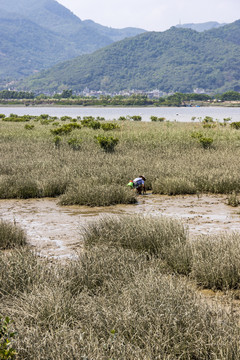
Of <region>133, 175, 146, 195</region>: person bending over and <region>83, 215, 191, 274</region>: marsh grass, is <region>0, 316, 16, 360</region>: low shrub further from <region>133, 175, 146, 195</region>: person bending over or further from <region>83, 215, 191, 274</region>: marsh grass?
<region>133, 175, 146, 195</region>: person bending over

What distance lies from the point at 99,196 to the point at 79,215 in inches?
40.4

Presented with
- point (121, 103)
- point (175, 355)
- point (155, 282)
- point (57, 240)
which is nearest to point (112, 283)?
point (155, 282)

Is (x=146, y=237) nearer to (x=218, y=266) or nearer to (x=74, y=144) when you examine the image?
(x=218, y=266)

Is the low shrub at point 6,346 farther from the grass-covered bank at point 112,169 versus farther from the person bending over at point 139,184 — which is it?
the person bending over at point 139,184

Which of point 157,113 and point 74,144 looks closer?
point 74,144

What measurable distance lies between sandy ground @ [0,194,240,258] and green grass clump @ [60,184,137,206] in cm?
22

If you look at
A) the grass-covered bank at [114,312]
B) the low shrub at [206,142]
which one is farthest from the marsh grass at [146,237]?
the low shrub at [206,142]

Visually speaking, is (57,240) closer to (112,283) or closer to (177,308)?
(112,283)

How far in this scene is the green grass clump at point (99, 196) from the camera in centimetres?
958

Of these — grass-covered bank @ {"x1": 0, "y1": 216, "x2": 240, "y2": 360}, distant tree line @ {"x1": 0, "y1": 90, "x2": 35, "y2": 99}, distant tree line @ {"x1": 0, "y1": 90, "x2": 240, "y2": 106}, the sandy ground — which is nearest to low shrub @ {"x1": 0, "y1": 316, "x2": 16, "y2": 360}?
grass-covered bank @ {"x1": 0, "y1": 216, "x2": 240, "y2": 360}

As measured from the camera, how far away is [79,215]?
8773 mm

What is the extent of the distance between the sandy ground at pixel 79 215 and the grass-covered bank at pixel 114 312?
1.40 m

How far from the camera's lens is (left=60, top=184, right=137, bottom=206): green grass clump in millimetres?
9580

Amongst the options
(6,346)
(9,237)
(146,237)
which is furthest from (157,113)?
(6,346)
